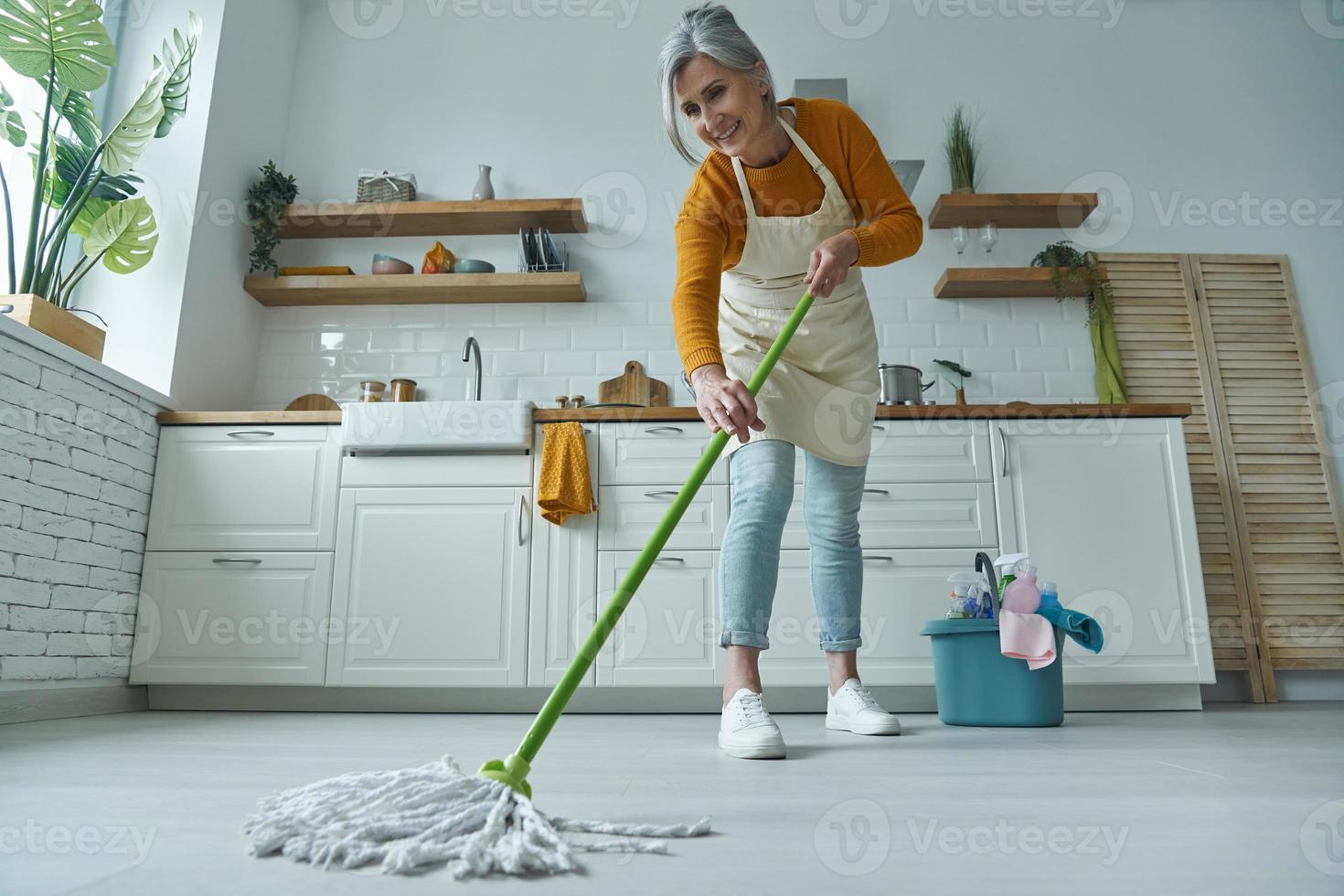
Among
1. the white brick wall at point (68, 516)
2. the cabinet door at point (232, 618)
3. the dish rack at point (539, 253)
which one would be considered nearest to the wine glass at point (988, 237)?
the dish rack at point (539, 253)

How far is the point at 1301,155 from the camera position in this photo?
341 centimetres

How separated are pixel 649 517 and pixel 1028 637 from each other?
1.05 m

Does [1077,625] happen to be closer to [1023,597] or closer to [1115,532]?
[1023,597]

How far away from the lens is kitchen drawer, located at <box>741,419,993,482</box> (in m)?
2.54

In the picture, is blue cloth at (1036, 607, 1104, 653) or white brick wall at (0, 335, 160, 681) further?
white brick wall at (0, 335, 160, 681)

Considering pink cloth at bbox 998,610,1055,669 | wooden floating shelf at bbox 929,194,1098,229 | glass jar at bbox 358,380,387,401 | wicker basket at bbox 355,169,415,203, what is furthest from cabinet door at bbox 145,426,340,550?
wooden floating shelf at bbox 929,194,1098,229

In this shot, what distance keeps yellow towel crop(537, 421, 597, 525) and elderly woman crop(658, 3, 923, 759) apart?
891 mm

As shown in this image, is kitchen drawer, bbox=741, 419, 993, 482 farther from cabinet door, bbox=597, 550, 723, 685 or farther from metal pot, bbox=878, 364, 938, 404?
cabinet door, bbox=597, 550, 723, 685

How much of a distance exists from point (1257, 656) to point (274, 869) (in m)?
3.17

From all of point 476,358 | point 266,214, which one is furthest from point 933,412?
point 266,214

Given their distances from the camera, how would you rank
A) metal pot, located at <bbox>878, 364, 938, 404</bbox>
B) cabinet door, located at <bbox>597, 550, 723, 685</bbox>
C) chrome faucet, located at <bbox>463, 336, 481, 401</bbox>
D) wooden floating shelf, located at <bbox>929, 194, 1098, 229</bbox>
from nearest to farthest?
cabinet door, located at <bbox>597, 550, 723, 685</bbox>, metal pot, located at <bbox>878, 364, 938, 404</bbox>, chrome faucet, located at <bbox>463, 336, 481, 401</bbox>, wooden floating shelf, located at <bbox>929, 194, 1098, 229</bbox>

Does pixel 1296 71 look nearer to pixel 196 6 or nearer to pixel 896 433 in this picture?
pixel 896 433

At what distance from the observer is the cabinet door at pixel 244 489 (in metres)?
2.55

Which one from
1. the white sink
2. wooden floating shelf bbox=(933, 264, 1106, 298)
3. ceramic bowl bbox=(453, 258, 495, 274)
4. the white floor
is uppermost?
ceramic bowl bbox=(453, 258, 495, 274)
